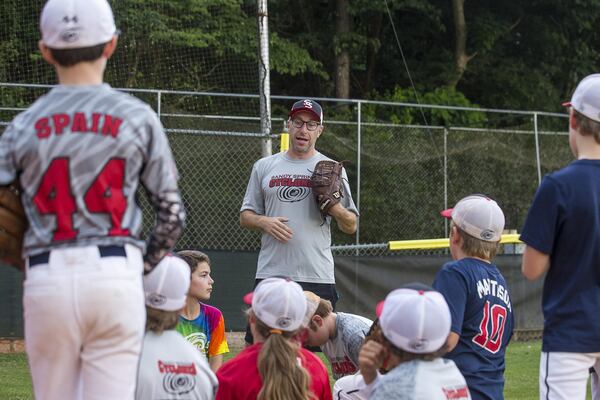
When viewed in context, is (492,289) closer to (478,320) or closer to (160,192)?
(478,320)

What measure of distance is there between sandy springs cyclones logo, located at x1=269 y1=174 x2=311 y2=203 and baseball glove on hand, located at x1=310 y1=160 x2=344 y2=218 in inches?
3.5

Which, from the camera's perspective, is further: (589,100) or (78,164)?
(589,100)

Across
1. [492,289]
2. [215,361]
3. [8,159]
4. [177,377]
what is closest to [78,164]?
[8,159]

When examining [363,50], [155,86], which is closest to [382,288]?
[155,86]

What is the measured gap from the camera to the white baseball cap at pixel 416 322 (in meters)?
4.02

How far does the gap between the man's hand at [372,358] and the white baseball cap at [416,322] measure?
17 cm

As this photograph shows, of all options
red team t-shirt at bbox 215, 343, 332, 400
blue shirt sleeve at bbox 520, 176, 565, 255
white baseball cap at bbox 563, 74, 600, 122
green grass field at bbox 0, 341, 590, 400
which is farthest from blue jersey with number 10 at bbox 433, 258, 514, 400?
green grass field at bbox 0, 341, 590, 400

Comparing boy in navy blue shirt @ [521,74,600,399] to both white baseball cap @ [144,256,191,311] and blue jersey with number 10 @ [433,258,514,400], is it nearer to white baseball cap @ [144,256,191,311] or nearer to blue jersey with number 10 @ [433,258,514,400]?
blue jersey with number 10 @ [433,258,514,400]

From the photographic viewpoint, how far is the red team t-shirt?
4555mm

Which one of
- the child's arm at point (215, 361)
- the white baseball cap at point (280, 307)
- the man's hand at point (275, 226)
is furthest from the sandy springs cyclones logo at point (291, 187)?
the white baseball cap at point (280, 307)

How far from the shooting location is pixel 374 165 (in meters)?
14.2

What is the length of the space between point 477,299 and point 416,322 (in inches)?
40.7

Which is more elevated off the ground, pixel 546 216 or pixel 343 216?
pixel 546 216

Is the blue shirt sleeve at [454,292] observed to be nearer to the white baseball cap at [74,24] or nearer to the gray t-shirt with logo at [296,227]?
the gray t-shirt with logo at [296,227]
